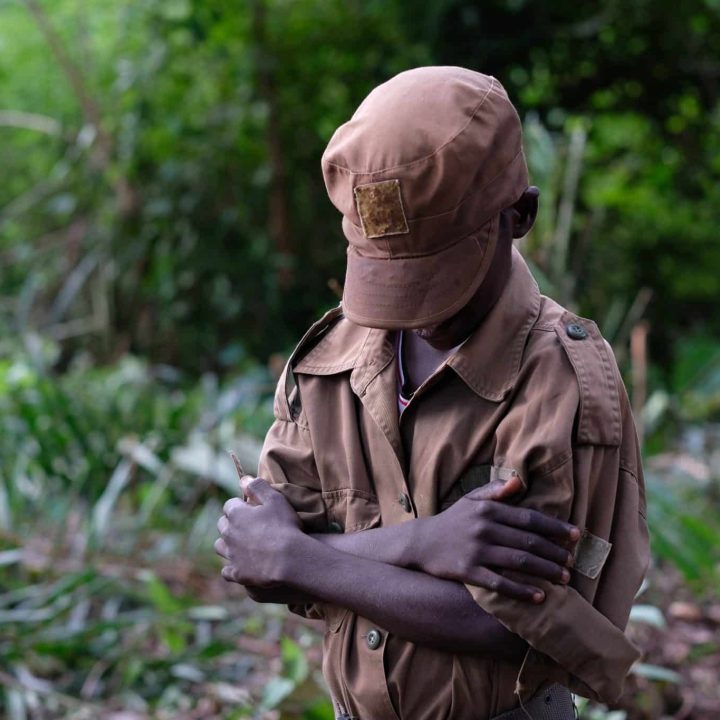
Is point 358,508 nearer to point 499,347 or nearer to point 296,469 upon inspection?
point 296,469

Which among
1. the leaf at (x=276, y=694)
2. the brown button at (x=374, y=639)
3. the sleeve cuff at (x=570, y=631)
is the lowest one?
the leaf at (x=276, y=694)

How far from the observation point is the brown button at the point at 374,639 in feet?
5.35

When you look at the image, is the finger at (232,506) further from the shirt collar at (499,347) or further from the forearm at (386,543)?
the shirt collar at (499,347)

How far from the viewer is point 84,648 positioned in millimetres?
3779

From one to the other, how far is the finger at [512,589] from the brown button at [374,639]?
0.23 m

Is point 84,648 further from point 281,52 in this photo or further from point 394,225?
point 281,52

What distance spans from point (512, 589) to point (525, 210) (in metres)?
0.55

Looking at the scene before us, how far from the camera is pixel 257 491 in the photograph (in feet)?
5.56

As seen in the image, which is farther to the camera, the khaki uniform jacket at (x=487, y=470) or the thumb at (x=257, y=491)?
the thumb at (x=257, y=491)

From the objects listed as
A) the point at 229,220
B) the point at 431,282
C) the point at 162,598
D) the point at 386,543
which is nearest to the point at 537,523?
the point at 386,543

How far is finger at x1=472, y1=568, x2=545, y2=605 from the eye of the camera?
4.84 ft

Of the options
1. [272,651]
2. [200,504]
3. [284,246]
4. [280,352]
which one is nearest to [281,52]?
[284,246]

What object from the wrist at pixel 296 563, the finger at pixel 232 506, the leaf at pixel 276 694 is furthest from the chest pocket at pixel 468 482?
the leaf at pixel 276 694

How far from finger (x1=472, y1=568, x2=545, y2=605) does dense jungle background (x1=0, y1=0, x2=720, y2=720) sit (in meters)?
2.78
